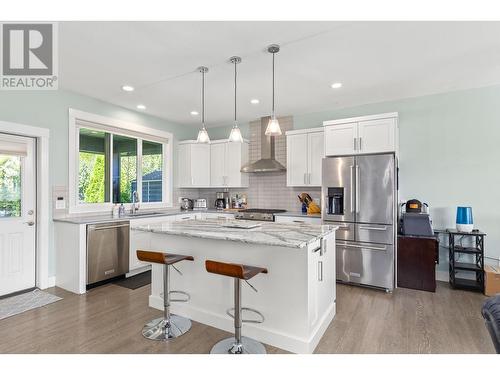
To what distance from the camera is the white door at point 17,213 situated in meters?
3.36

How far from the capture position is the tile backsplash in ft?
16.9

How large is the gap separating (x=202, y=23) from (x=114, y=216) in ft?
10.3

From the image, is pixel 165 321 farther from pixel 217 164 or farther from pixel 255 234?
pixel 217 164

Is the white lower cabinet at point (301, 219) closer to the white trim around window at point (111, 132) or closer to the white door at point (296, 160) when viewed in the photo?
the white door at point (296, 160)

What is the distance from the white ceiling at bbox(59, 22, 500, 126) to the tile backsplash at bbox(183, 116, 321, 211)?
3.53ft

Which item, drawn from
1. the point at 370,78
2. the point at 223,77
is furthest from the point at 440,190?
the point at 223,77

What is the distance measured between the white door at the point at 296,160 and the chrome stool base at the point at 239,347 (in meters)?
2.89

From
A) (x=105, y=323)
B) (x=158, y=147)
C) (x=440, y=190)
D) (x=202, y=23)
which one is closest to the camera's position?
(x=202, y=23)

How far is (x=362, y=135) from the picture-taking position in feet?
12.9

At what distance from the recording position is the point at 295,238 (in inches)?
85.4

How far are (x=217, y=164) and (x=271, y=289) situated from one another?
144 inches

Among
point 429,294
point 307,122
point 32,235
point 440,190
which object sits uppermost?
point 307,122

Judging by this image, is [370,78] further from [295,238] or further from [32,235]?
[32,235]

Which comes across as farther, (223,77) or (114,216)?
(114,216)
